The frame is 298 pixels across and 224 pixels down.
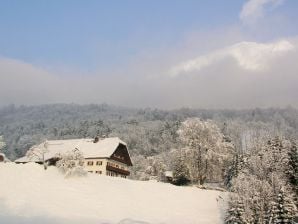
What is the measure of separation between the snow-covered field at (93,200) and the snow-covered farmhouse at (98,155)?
1984 centimetres

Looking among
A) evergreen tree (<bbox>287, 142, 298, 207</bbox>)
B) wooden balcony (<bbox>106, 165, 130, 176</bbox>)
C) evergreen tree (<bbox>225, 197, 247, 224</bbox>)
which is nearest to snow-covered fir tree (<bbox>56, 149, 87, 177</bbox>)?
wooden balcony (<bbox>106, 165, 130, 176</bbox>)

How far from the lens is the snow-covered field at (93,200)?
56.7 m

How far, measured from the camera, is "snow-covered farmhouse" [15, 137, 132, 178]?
95.0 metres

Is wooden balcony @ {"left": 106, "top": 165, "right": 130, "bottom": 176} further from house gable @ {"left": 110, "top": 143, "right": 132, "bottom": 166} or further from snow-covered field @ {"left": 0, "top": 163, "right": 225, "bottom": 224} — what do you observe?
snow-covered field @ {"left": 0, "top": 163, "right": 225, "bottom": 224}

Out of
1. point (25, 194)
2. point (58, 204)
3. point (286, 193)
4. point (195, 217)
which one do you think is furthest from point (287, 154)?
point (25, 194)

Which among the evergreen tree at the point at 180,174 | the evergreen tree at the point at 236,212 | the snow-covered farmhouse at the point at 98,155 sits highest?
the snow-covered farmhouse at the point at 98,155

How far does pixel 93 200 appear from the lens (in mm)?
64375

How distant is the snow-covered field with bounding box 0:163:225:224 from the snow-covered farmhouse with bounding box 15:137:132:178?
65.1 feet

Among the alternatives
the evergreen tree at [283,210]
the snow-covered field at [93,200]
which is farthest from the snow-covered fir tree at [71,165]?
the evergreen tree at [283,210]

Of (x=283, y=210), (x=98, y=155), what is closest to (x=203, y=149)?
(x=98, y=155)

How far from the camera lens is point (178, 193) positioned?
240 ft

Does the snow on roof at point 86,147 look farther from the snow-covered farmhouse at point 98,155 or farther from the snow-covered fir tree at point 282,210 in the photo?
the snow-covered fir tree at point 282,210

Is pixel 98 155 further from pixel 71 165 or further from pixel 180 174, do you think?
pixel 71 165

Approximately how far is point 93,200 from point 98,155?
1250 inches
